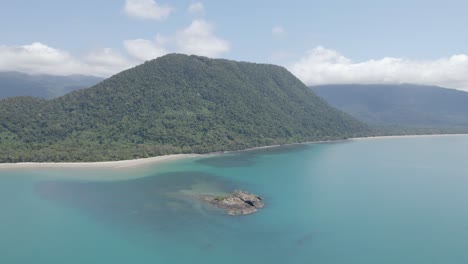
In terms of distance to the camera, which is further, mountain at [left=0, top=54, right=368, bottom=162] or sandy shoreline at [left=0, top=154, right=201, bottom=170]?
mountain at [left=0, top=54, right=368, bottom=162]

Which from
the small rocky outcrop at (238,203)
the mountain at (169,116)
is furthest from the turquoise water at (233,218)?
the mountain at (169,116)

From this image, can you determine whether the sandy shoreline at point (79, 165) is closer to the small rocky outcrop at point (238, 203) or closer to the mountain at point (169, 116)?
the mountain at point (169, 116)

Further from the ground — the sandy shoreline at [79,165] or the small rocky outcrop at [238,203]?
the sandy shoreline at [79,165]

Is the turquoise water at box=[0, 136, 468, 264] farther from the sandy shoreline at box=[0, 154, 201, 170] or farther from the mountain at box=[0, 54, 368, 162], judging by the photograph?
the mountain at box=[0, 54, 368, 162]

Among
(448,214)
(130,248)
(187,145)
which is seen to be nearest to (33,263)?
(130,248)

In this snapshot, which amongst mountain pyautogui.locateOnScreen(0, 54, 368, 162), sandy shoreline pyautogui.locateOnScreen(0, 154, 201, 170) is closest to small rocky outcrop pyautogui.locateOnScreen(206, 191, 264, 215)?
sandy shoreline pyautogui.locateOnScreen(0, 154, 201, 170)
